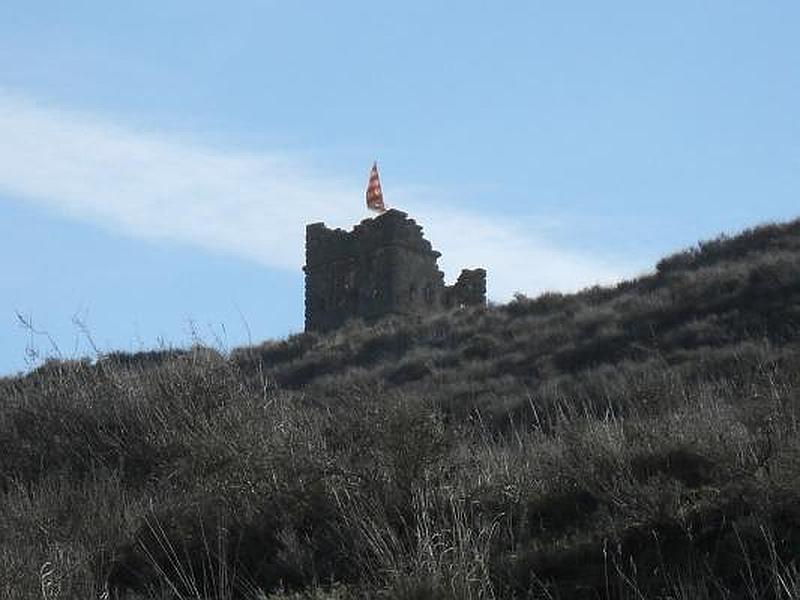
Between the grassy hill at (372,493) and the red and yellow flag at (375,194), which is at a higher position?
the red and yellow flag at (375,194)

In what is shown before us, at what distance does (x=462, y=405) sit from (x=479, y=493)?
10.3 meters

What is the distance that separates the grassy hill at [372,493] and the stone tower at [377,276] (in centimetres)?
2819

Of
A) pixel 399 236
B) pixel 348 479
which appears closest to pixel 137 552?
pixel 348 479

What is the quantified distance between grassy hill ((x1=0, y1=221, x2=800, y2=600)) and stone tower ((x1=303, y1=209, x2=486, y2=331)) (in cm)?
2819

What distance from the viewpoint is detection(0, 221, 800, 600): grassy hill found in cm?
579

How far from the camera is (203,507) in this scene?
7.75 meters

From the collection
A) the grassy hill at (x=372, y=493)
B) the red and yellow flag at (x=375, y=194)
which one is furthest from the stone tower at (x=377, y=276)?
the grassy hill at (x=372, y=493)

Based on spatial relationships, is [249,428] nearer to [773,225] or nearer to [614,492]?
[614,492]

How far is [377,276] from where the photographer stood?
135 ft

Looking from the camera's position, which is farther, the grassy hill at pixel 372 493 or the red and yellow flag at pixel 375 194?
the red and yellow flag at pixel 375 194

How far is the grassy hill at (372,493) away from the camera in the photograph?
579 cm

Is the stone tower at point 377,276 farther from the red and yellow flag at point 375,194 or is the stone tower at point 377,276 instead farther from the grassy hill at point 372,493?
the grassy hill at point 372,493

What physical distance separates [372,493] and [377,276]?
111ft

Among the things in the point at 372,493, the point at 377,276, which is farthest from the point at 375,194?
the point at 372,493
